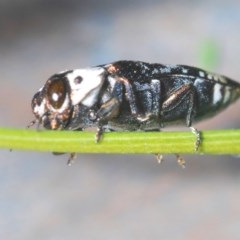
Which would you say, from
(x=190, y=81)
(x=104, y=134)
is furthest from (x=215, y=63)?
(x=104, y=134)

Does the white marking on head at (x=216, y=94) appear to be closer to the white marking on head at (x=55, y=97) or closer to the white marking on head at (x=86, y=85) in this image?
the white marking on head at (x=86, y=85)

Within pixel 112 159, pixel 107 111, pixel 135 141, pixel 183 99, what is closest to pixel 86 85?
pixel 107 111

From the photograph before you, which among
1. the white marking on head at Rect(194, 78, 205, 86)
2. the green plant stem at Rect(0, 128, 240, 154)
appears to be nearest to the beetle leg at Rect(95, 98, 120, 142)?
the white marking on head at Rect(194, 78, 205, 86)

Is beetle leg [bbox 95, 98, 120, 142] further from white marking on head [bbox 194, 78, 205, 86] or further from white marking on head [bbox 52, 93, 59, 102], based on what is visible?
white marking on head [bbox 194, 78, 205, 86]

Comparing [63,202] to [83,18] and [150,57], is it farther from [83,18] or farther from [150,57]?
[83,18]

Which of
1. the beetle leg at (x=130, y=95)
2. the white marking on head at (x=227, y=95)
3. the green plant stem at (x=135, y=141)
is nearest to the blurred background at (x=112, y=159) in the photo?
the white marking on head at (x=227, y=95)
